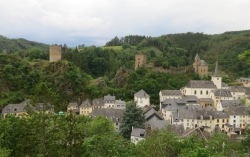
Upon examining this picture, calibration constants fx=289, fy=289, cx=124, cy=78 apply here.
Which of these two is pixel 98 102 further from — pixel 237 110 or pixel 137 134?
pixel 237 110

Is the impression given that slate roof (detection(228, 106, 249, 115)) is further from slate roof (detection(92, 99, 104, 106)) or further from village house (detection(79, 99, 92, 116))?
village house (detection(79, 99, 92, 116))

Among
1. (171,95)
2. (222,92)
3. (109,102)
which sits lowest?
(109,102)

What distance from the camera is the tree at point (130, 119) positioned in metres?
46.3

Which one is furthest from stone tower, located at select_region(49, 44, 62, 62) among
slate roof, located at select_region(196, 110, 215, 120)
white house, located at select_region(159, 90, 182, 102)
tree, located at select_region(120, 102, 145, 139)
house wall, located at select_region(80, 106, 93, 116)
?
slate roof, located at select_region(196, 110, 215, 120)

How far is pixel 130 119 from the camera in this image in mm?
46875

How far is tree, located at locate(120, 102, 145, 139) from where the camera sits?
4634 cm

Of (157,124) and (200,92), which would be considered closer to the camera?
(157,124)

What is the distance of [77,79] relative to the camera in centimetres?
6938

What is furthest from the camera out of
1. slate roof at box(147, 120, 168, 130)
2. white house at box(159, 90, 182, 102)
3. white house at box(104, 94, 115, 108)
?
white house at box(104, 94, 115, 108)

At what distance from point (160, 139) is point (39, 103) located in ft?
29.1

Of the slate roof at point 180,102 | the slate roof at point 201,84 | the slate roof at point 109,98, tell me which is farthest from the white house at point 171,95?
the slate roof at point 109,98

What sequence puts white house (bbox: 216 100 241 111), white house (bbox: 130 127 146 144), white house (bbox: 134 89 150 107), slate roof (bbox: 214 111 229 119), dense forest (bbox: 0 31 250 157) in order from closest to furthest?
dense forest (bbox: 0 31 250 157) < white house (bbox: 130 127 146 144) < slate roof (bbox: 214 111 229 119) < white house (bbox: 216 100 241 111) < white house (bbox: 134 89 150 107)

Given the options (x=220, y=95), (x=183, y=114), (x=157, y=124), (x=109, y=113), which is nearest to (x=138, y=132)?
(x=157, y=124)

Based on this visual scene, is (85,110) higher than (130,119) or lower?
lower
